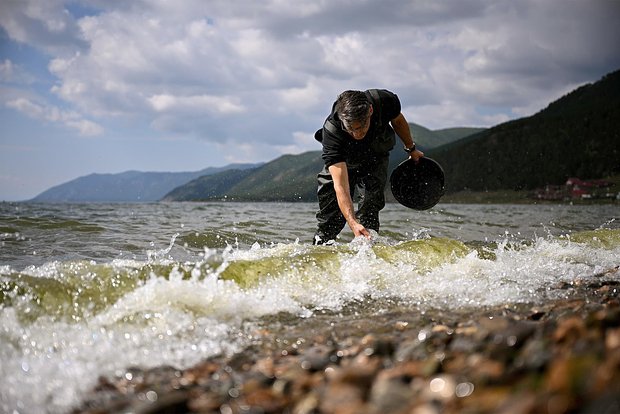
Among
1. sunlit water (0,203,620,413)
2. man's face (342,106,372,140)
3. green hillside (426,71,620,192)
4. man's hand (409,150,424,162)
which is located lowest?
sunlit water (0,203,620,413)

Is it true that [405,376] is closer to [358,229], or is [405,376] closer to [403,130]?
[358,229]

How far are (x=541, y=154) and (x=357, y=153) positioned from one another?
455ft

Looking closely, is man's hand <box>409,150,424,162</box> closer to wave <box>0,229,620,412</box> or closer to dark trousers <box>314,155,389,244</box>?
dark trousers <box>314,155,389,244</box>

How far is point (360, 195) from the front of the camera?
Answer: 28.1 feet

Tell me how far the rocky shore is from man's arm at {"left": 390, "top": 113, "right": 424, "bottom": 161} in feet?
15.0

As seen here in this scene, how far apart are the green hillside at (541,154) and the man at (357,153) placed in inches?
4803

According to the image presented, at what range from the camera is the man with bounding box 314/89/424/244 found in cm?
646

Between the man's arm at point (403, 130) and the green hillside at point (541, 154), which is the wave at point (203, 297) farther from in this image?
the green hillside at point (541, 154)

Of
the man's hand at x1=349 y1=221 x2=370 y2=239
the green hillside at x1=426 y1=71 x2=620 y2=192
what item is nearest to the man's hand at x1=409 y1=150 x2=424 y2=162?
the man's hand at x1=349 y1=221 x2=370 y2=239

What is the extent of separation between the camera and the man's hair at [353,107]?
6.27 metres

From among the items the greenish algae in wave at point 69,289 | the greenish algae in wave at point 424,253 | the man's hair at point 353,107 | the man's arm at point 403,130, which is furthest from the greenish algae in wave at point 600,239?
the greenish algae in wave at point 69,289

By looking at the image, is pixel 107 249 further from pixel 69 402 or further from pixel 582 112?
pixel 582 112

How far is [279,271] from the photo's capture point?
5719 mm

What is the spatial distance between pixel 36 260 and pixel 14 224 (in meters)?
7.05
